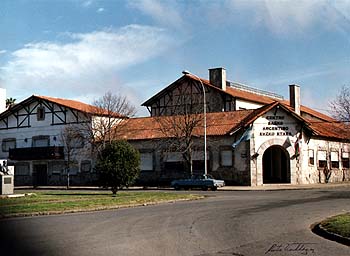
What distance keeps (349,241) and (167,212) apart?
32.5 feet

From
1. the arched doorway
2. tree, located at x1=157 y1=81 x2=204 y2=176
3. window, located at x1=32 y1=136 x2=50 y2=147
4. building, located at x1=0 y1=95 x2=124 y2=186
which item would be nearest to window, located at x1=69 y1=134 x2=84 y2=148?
building, located at x1=0 y1=95 x2=124 y2=186

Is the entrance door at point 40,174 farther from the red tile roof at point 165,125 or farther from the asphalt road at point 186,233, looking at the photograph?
the asphalt road at point 186,233

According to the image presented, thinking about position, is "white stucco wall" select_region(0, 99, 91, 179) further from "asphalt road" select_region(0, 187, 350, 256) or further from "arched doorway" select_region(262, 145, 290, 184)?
"asphalt road" select_region(0, 187, 350, 256)

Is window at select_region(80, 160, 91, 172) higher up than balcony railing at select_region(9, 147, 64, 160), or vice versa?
balcony railing at select_region(9, 147, 64, 160)

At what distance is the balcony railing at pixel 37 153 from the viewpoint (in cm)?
6266

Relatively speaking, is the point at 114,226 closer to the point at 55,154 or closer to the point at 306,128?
the point at 306,128

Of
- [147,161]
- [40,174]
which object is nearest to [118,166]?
[147,161]

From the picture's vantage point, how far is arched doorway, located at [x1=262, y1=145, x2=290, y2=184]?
53.9 meters

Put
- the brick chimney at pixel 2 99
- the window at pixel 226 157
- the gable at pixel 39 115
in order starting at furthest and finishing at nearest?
the gable at pixel 39 115 < the window at pixel 226 157 < the brick chimney at pixel 2 99

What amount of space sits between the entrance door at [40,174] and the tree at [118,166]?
31150mm

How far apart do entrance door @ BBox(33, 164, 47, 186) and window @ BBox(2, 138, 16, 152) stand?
16.8 feet

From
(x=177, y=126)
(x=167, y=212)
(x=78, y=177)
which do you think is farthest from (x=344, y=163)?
(x=167, y=212)

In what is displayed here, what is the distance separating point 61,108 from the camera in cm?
6419

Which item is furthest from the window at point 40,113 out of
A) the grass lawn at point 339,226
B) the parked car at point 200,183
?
the grass lawn at point 339,226
